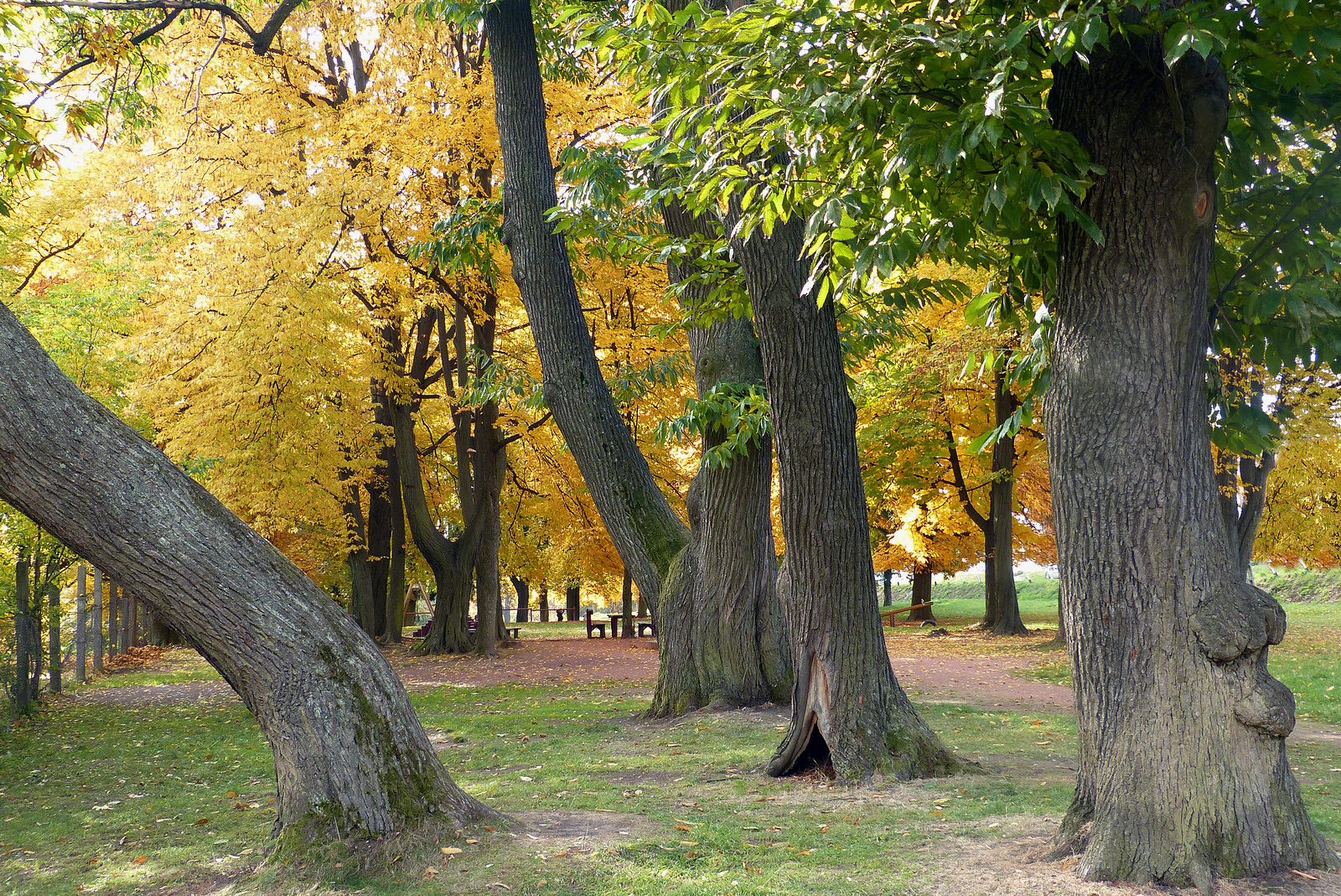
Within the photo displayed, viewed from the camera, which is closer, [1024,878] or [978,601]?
[1024,878]

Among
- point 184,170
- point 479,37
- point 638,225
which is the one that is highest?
point 479,37

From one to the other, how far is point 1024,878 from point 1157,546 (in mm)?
1523

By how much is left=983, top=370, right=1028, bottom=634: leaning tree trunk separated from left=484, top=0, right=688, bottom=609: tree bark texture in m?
12.6

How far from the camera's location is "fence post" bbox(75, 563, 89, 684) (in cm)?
1411

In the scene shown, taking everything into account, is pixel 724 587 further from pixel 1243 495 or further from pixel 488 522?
pixel 1243 495

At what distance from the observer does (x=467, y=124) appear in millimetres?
15586

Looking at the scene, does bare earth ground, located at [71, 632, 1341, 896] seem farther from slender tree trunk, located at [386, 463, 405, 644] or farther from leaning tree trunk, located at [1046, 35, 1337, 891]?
slender tree trunk, located at [386, 463, 405, 644]

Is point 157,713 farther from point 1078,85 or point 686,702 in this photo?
point 1078,85

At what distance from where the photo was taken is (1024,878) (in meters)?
3.84

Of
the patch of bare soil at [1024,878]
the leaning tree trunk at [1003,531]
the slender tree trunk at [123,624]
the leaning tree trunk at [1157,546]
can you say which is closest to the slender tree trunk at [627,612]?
the leaning tree trunk at [1003,531]

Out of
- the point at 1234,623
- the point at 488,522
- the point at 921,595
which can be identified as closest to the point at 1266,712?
the point at 1234,623

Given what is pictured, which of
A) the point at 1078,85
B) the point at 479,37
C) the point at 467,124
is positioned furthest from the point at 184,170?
the point at 1078,85

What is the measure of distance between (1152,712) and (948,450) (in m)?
20.9

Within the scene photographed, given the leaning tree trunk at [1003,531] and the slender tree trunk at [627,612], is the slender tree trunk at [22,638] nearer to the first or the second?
the slender tree trunk at [627,612]
